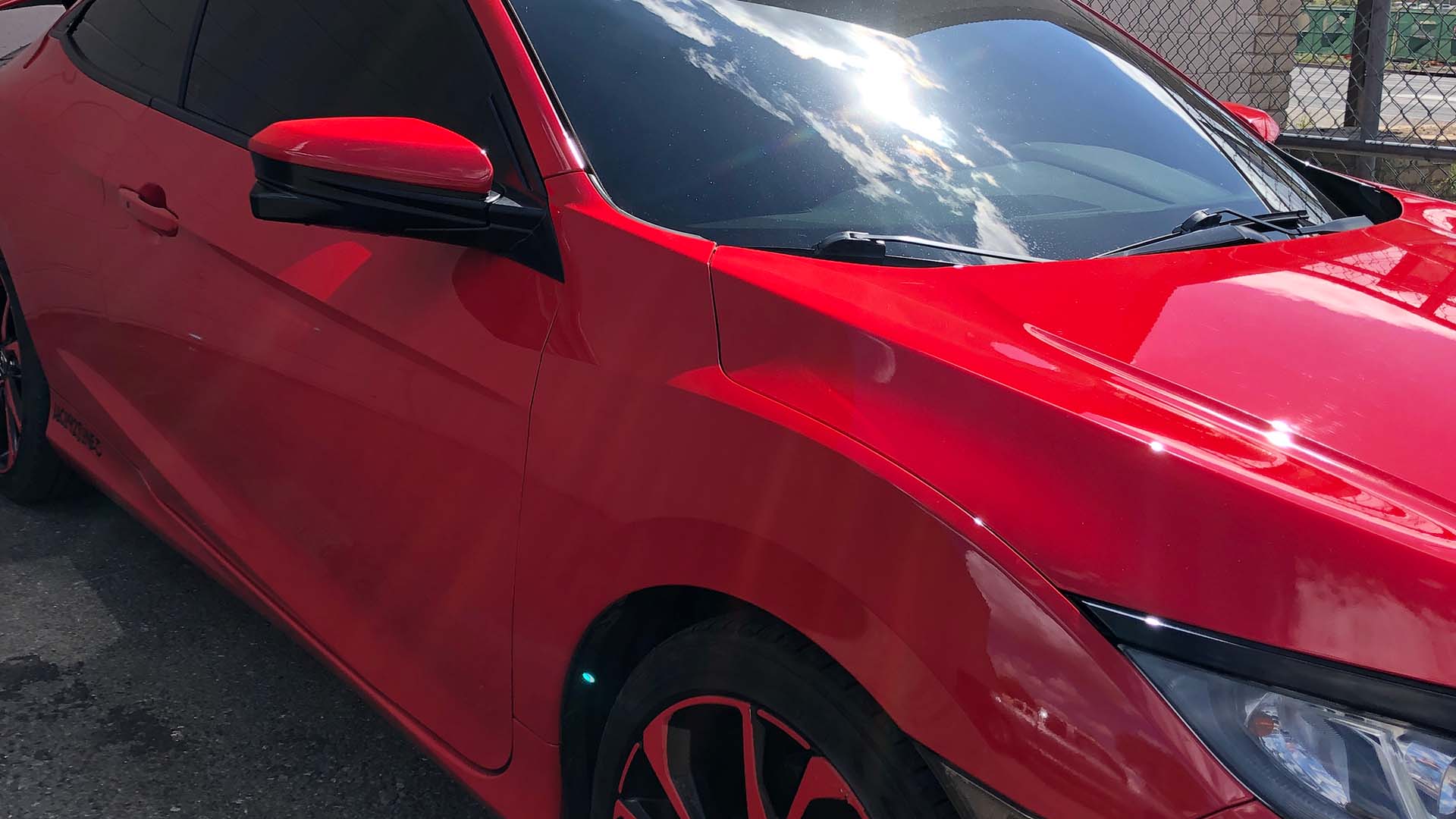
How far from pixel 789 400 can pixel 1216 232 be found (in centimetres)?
Answer: 93

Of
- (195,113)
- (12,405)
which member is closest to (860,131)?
(195,113)

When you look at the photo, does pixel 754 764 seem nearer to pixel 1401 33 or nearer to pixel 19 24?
pixel 19 24

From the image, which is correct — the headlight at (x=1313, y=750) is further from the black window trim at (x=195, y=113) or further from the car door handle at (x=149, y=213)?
the car door handle at (x=149, y=213)

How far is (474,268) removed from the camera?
5.90 ft

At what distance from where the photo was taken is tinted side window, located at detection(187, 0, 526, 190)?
1940mm

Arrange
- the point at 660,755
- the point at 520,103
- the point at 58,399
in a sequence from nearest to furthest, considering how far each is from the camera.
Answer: the point at 660,755 < the point at 520,103 < the point at 58,399

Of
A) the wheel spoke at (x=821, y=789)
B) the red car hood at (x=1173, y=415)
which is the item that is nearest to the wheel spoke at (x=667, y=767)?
the wheel spoke at (x=821, y=789)

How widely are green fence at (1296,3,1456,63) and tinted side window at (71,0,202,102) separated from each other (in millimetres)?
4520

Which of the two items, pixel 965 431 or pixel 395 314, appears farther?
pixel 395 314

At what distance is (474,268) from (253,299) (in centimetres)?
58

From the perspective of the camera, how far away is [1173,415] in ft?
4.27

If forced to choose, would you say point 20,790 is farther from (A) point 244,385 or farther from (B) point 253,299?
(B) point 253,299

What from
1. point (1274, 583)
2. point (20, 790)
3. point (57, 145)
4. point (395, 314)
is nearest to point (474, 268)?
point (395, 314)

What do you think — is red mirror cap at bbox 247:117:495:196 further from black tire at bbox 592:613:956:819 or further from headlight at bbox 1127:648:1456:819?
headlight at bbox 1127:648:1456:819
